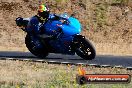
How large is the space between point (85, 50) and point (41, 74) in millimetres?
3169

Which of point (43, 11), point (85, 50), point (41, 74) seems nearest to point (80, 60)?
point (85, 50)

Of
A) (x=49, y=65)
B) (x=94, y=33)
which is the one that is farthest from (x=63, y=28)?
(x=94, y=33)

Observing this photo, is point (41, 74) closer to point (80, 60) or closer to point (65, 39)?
point (80, 60)

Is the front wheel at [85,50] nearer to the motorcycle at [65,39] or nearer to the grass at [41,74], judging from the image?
the motorcycle at [65,39]

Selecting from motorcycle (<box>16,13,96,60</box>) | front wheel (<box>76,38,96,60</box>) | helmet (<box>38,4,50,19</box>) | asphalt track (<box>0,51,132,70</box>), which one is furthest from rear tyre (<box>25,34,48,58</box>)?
front wheel (<box>76,38,96,60</box>)

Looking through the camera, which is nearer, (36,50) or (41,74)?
(41,74)

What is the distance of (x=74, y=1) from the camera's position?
101 ft

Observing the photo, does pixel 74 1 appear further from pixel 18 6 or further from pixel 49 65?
pixel 49 65

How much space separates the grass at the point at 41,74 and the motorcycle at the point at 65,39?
1468 mm

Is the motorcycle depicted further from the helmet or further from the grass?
the grass

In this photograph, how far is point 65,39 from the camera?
17938 millimetres

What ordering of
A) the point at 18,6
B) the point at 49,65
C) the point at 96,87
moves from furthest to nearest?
1. the point at 18,6
2. the point at 49,65
3. the point at 96,87

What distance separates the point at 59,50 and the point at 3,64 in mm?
2586

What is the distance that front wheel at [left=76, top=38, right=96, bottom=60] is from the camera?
17.3m
